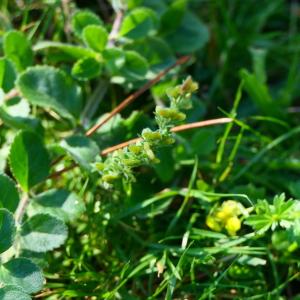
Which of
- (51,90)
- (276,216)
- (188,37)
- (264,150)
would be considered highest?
(51,90)

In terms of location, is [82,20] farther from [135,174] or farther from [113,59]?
[135,174]

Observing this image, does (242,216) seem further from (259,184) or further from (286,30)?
(286,30)

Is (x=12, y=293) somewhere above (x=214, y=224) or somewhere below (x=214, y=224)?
above

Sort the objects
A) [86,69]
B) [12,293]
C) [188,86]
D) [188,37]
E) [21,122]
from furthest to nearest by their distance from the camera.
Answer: [188,37] < [86,69] < [21,122] < [188,86] < [12,293]

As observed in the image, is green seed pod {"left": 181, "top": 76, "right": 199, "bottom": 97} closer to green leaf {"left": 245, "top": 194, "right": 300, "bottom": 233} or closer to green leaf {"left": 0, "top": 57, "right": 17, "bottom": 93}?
green leaf {"left": 245, "top": 194, "right": 300, "bottom": 233}


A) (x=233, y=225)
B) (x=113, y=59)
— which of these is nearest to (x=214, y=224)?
(x=233, y=225)

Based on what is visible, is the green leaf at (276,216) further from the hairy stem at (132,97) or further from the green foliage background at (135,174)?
the hairy stem at (132,97)

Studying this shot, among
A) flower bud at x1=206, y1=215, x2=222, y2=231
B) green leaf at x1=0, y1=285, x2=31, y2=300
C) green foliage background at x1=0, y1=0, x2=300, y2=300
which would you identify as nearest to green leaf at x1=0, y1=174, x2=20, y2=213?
green foliage background at x1=0, y1=0, x2=300, y2=300
